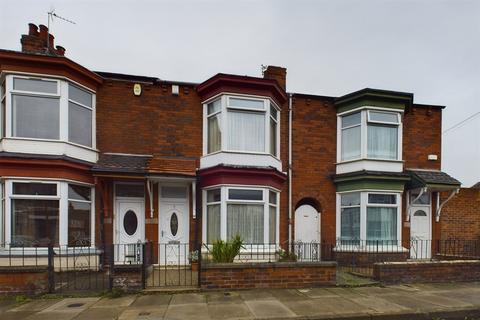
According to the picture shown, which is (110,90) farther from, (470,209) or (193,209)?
(470,209)

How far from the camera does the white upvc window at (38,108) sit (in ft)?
31.2

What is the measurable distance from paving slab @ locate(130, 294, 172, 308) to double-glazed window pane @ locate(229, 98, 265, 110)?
6063 millimetres

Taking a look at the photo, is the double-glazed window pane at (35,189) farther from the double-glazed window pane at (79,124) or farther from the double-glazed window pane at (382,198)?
the double-glazed window pane at (382,198)

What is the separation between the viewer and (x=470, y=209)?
13.4m

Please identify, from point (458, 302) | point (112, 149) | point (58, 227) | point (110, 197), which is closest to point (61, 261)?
point (58, 227)

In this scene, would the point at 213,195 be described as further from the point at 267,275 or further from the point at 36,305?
the point at 36,305

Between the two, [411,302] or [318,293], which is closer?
[411,302]

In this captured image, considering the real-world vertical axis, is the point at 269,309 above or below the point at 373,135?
below

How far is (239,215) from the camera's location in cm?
1068

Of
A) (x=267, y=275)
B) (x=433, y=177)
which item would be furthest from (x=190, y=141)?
(x=433, y=177)

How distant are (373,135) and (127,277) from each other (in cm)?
924

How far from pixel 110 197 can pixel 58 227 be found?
167 centimetres

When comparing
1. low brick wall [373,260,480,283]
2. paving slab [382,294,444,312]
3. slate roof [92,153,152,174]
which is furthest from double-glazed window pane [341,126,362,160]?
slate roof [92,153,152,174]

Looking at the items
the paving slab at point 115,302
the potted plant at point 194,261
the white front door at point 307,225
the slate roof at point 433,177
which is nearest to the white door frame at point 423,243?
the slate roof at point 433,177
